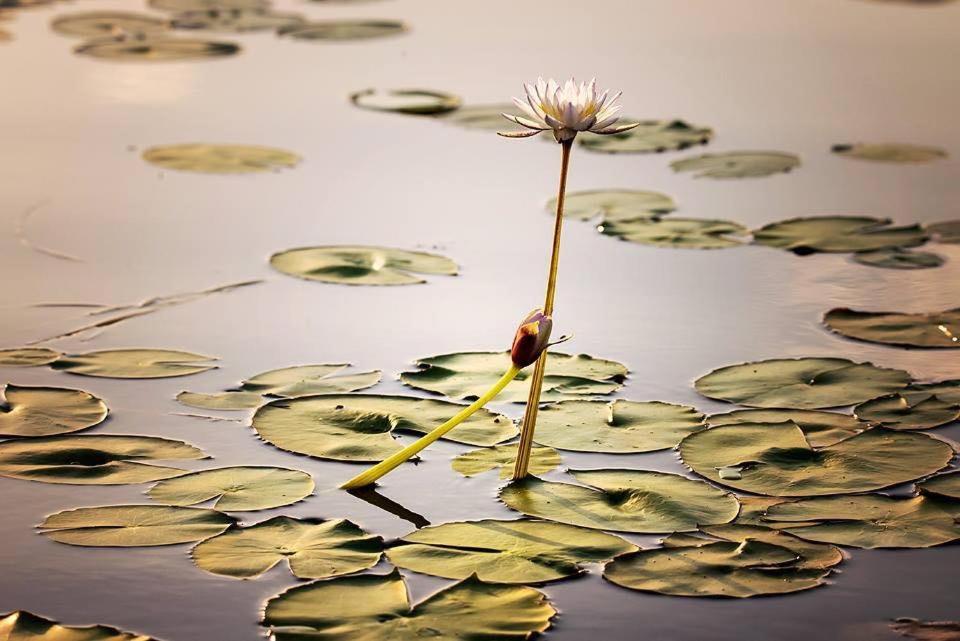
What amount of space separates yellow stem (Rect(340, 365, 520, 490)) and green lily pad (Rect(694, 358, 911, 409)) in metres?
0.59

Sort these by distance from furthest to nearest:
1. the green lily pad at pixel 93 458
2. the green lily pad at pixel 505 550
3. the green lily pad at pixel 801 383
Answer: the green lily pad at pixel 801 383, the green lily pad at pixel 93 458, the green lily pad at pixel 505 550

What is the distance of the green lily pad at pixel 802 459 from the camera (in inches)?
87.4

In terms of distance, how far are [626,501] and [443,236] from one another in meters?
1.51

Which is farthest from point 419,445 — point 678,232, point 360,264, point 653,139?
point 653,139

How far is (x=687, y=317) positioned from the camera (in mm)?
3025

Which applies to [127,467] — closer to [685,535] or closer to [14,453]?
[14,453]

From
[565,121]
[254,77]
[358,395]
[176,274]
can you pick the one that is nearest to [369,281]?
[176,274]

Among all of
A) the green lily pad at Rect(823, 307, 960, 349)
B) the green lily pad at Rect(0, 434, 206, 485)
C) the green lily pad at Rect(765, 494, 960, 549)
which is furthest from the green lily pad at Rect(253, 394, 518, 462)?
the green lily pad at Rect(823, 307, 960, 349)

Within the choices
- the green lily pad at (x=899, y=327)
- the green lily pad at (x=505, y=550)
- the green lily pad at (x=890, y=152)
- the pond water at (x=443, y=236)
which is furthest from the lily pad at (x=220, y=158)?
the green lily pad at (x=505, y=550)

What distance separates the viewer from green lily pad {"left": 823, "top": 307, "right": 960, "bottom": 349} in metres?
2.85

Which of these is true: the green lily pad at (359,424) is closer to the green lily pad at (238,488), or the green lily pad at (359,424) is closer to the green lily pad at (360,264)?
the green lily pad at (238,488)

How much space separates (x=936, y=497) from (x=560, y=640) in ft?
2.34

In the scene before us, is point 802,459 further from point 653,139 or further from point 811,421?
point 653,139

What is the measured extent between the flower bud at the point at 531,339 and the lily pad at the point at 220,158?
7.18 ft
